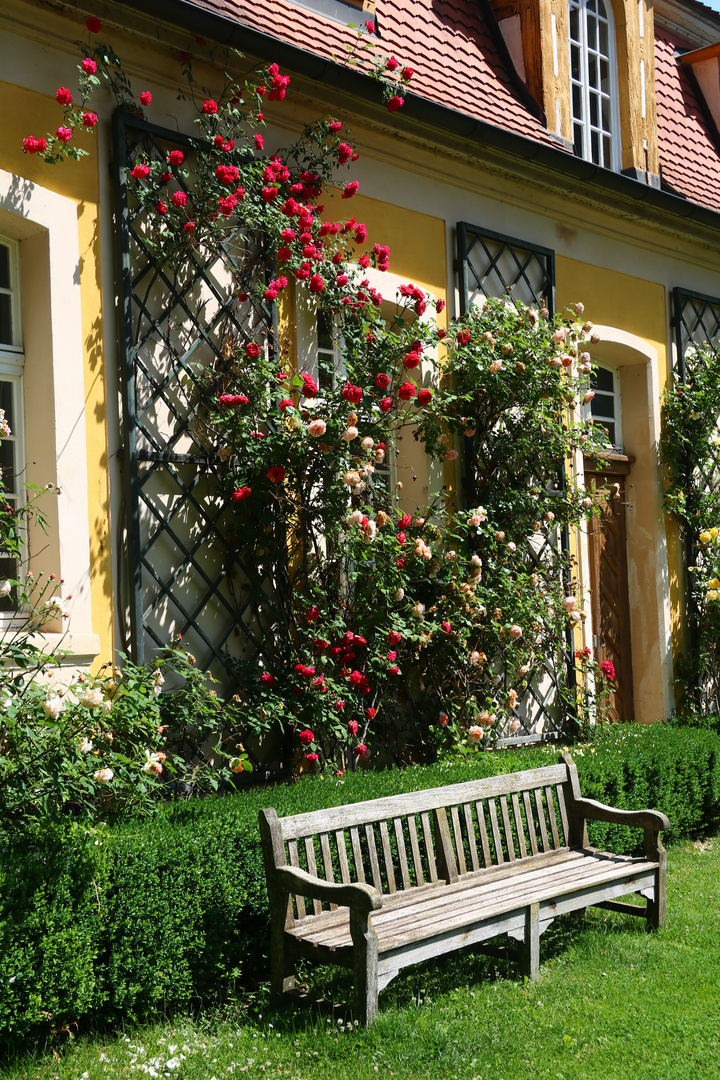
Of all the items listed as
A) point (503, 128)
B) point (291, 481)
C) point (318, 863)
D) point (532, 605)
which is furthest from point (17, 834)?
point (503, 128)

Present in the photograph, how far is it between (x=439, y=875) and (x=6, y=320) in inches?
135

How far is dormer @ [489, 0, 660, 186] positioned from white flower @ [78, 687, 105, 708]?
21.2ft

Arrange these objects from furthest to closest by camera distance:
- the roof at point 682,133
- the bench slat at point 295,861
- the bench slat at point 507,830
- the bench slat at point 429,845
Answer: the roof at point 682,133
the bench slat at point 507,830
the bench slat at point 429,845
the bench slat at point 295,861

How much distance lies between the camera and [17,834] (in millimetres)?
3777

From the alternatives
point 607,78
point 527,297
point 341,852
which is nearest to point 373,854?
point 341,852

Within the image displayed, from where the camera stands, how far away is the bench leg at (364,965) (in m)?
3.66

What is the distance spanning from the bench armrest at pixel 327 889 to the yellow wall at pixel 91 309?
1.67m

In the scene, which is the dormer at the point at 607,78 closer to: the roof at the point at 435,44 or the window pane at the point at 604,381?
the roof at the point at 435,44

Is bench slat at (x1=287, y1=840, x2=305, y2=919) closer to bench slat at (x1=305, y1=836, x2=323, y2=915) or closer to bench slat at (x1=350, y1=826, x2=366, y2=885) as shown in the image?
bench slat at (x1=305, y1=836, x2=323, y2=915)

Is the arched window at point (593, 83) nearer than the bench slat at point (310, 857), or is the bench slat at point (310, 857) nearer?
the bench slat at point (310, 857)

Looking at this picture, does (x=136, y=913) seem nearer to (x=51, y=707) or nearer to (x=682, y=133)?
(x=51, y=707)

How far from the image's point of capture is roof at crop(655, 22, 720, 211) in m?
9.57

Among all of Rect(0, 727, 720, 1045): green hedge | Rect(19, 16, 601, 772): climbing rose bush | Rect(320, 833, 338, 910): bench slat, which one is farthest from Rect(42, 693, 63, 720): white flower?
Rect(19, 16, 601, 772): climbing rose bush

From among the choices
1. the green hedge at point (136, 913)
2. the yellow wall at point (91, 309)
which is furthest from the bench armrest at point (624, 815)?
the yellow wall at point (91, 309)
